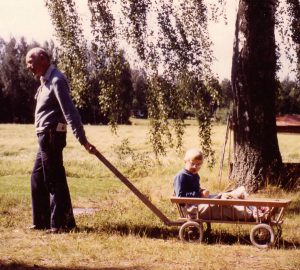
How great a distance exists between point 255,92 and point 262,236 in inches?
173

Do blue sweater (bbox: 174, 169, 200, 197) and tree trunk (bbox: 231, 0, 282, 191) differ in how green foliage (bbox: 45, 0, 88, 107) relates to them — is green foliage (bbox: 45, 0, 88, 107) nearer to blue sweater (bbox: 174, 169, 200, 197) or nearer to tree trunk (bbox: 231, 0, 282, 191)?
tree trunk (bbox: 231, 0, 282, 191)

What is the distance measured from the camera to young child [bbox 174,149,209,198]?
6.20 m

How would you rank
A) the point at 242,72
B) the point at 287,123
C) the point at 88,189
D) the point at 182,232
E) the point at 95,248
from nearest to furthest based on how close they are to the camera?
the point at 95,248, the point at 182,232, the point at 242,72, the point at 88,189, the point at 287,123

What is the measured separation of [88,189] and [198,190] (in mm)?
5782

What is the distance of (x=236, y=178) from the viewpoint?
396 inches

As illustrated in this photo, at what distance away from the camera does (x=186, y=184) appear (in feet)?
20.4

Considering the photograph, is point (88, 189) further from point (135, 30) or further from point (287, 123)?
point (287, 123)

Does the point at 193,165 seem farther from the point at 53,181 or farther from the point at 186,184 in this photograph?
the point at 53,181

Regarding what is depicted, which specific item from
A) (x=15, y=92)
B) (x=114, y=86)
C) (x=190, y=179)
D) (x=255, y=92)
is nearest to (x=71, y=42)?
(x=114, y=86)

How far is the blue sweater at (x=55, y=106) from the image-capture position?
20.8ft

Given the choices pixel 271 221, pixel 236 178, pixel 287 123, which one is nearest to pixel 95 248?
pixel 271 221

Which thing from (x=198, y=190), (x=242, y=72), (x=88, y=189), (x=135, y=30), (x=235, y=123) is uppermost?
(x=135, y=30)

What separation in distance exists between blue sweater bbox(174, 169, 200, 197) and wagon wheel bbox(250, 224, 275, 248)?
0.81m

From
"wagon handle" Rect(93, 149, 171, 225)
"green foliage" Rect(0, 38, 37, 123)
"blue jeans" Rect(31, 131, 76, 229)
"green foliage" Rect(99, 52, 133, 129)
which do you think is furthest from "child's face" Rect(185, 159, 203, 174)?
"green foliage" Rect(0, 38, 37, 123)
